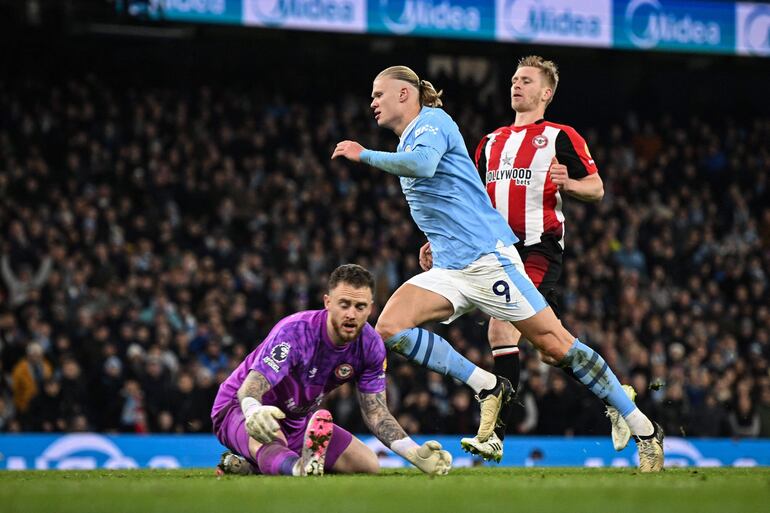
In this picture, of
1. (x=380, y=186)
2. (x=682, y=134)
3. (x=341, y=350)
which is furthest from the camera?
(x=682, y=134)

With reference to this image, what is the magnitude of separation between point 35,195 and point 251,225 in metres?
3.13

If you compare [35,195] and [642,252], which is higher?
[35,195]

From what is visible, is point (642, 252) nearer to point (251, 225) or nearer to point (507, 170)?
point (251, 225)

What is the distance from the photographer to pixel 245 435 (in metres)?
6.69

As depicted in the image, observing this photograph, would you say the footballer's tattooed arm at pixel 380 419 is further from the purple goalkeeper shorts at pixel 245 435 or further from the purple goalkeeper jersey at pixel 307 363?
the purple goalkeeper shorts at pixel 245 435

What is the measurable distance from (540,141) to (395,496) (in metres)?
3.48

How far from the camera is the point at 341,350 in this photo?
21.6 feet

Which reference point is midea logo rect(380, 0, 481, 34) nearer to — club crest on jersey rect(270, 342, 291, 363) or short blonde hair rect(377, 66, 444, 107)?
short blonde hair rect(377, 66, 444, 107)

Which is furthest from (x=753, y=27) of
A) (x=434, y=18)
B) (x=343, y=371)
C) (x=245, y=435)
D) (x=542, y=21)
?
(x=245, y=435)

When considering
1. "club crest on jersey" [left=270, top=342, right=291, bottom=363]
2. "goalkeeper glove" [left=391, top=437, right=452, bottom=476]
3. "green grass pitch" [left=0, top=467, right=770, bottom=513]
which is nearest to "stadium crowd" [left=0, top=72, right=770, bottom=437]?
"club crest on jersey" [left=270, top=342, right=291, bottom=363]

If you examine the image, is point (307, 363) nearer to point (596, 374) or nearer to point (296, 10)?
point (596, 374)

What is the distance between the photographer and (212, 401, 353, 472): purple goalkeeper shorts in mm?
6727

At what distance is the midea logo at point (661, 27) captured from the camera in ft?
60.2

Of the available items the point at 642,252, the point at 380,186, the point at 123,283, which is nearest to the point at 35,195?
the point at 123,283
